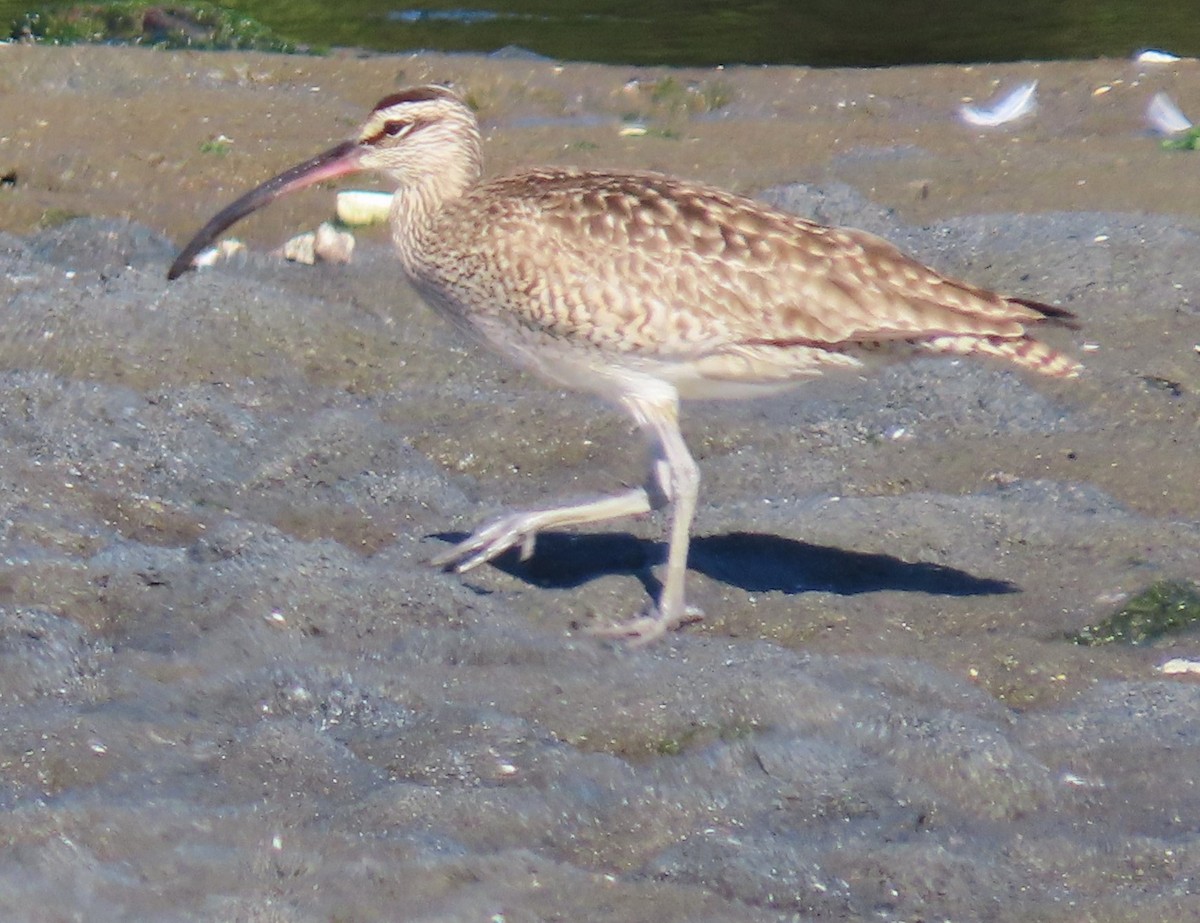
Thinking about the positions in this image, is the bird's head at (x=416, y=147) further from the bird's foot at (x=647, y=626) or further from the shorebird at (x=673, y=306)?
the bird's foot at (x=647, y=626)

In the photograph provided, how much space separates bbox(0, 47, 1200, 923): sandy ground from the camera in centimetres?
442

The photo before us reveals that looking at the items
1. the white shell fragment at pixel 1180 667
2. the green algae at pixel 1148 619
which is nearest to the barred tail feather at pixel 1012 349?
the green algae at pixel 1148 619

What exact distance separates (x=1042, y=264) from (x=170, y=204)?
4.52m

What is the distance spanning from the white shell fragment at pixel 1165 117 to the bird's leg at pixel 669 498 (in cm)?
654

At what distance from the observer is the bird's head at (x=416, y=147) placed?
6.90 m

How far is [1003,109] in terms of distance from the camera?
12773mm

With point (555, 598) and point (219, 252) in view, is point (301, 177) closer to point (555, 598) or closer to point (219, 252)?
point (555, 598)

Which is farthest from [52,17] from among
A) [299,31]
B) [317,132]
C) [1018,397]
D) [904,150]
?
[1018,397]

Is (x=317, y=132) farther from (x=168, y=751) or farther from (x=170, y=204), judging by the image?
(x=168, y=751)

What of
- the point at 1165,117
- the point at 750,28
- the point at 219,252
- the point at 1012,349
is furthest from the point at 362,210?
the point at 750,28

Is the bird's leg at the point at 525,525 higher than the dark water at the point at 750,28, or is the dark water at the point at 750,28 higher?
the bird's leg at the point at 525,525

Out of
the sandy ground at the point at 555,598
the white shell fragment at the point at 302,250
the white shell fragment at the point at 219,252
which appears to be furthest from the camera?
the white shell fragment at the point at 302,250

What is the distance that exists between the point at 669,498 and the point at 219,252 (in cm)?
375

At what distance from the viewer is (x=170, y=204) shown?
10.1m
